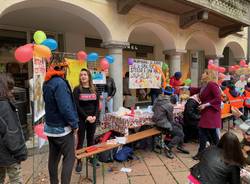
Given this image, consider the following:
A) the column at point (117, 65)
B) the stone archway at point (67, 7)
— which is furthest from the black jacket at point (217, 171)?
the column at point (117, 65)

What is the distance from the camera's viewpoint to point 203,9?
7.81 m

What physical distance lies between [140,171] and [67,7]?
14.0 ft

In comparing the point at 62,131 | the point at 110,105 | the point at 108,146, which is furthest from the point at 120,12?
the point at 62,131

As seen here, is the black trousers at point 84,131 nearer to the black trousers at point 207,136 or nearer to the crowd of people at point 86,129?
the crowd of people at point 86,129

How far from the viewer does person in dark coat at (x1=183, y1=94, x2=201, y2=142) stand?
522 cm

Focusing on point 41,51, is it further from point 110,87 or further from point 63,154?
point 110,87

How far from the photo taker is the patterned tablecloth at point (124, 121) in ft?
15.9

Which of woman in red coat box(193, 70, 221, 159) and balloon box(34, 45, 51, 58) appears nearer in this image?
balloon box(34, 45, 51, 58)

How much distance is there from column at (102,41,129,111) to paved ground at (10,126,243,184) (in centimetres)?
232

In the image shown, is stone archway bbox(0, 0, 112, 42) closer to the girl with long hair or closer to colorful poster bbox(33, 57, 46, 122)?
colorful poster bbox(33, 57, 46, 122)

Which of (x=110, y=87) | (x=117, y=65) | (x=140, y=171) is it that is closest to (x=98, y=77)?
(x=110, y=87)

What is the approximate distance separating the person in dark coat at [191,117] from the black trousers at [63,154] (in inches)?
122

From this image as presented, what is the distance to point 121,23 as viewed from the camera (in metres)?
6.90

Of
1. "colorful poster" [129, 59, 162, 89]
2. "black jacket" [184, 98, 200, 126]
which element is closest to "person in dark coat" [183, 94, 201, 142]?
"black jacket" [184, 98, 200, 126]
